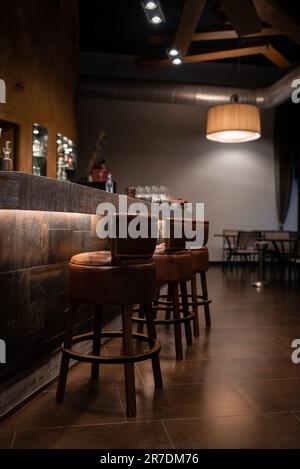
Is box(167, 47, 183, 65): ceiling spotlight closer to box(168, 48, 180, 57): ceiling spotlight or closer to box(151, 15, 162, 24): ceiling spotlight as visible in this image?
box(168, 48, 180, 57): ceiling spotlight

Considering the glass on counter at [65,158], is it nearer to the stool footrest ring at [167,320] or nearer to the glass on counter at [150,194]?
the glass on counter at [150,194]

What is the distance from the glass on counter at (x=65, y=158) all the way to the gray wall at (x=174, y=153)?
9.86 ft

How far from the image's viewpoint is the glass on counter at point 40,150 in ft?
20.5

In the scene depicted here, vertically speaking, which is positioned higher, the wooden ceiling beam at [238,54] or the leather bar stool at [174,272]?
the wooden ceiling beam at [238,54]

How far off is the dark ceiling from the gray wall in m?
1.30

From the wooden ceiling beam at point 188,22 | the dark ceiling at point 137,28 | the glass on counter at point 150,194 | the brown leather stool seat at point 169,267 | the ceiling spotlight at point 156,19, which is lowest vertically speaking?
the brown leather stool seat at point 169,267

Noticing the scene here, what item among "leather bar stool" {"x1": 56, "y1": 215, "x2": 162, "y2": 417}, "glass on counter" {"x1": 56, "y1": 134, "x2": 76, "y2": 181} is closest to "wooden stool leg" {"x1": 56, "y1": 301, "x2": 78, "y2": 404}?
"leather bar stool" {"x1": 56, "y1": 215, "x2": 162, "y2": 417}

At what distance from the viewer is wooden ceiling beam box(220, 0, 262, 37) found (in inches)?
198

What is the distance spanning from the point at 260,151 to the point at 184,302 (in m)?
8.41

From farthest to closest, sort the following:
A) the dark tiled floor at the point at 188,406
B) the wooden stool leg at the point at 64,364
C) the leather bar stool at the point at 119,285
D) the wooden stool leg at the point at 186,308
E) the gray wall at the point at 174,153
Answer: the gray wall at the point at 174,153 → the wooden stool leg at the point at 186,308 → the wooden stool leg at the point at 64,364 → the leather bar stool at the point at 119,285 → the dark tiled floor at the point at 188,406

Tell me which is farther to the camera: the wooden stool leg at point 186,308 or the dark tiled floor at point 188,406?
the wooden stool leg at point 186,308

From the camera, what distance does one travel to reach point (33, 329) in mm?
2205

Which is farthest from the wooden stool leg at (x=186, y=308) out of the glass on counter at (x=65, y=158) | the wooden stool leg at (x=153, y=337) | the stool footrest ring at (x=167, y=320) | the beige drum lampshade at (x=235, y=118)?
the glass on counter at (x=65, y=158)
